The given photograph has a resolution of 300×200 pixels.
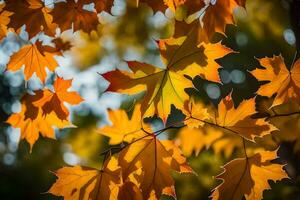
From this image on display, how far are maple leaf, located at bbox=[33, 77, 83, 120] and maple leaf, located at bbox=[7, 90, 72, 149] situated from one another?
0.03m

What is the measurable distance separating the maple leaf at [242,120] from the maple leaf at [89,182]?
14.2 inches

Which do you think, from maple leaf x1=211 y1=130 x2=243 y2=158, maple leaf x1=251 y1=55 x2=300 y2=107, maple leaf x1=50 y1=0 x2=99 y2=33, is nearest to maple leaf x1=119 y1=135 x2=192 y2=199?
maple leaf x1=251 y1=55 x2=300 y2=107

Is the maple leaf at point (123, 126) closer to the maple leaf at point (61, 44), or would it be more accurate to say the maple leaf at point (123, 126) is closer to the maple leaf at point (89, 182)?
the maple leaf at point (89, 182)

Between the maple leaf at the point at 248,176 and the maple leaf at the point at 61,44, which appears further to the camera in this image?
the maple leaf at the point at 61,44

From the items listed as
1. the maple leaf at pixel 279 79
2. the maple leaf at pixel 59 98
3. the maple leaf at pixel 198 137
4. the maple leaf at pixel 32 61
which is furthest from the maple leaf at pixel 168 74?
the maple leaf at pixel 198 137

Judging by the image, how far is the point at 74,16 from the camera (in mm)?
1377

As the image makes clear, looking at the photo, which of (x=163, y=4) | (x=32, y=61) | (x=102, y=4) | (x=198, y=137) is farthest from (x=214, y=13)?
(x=198, y=137)

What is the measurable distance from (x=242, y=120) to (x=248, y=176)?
18 centimetres

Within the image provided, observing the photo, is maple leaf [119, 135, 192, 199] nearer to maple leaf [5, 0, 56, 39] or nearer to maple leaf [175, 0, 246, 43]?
maple leaf [175, 0, 246, 43]

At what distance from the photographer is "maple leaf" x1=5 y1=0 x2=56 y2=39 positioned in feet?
3.96

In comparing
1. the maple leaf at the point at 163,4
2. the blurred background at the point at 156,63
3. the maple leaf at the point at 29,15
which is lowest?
the blurred background at the point at 156,63

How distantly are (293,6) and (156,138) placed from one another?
76cm

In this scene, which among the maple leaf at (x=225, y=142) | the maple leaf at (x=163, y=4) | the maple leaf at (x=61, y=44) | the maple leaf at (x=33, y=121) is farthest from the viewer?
the maple leaf at (x=225, y=142)

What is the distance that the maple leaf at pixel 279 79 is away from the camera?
0.99 meters
